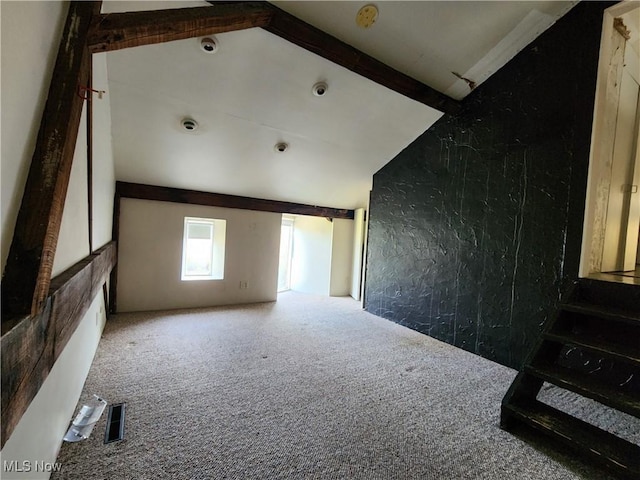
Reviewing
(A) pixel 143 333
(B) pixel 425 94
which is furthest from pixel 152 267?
(B) pixel 425 94

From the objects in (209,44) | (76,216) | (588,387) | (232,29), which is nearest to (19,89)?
(76,216)

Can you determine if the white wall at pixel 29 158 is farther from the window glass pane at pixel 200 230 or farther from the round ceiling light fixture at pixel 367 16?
the window glass pane at pixel 200 230

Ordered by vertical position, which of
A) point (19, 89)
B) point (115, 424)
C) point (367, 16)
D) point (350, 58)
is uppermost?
point (367, 16)

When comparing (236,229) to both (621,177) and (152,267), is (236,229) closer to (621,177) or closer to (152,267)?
(152,267)

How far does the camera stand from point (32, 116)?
3.06 ft

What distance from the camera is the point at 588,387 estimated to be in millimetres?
1575

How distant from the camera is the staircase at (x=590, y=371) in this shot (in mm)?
1442

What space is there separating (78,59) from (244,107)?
1858 mm

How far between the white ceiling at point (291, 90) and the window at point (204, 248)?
2.48 feet

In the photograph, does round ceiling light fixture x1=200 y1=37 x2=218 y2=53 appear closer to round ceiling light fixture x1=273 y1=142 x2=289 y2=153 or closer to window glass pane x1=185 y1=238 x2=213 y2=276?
round ceiling light fixture x1=273 y1=142 x2=289 y2=153

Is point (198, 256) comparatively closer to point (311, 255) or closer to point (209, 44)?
point (311, 255)

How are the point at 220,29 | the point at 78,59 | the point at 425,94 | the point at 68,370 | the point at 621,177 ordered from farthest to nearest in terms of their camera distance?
the point at 425,94
the point at 621,177
the point at 220,29
the point at 68,370
the point at 78,59

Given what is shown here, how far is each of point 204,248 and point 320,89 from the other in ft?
10.5

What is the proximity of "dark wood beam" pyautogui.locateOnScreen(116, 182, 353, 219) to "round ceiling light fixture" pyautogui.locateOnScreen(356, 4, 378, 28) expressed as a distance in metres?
3.10
